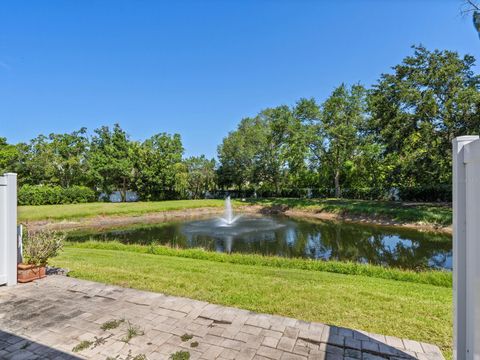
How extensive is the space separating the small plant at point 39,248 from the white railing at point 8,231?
0.27 meters

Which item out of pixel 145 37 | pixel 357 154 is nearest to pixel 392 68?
pixel 357 154

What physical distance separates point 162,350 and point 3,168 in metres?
34.3

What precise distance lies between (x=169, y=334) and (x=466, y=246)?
258 centimetres

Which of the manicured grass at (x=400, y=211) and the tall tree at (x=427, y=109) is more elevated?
the tall tree at (x=427, y=109)

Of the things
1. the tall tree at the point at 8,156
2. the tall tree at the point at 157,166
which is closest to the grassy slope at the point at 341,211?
the tall tree at the point at 157,166

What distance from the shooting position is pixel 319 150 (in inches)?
1037

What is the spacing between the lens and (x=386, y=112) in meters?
18.5

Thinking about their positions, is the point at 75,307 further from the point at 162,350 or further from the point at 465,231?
the point at 465,231

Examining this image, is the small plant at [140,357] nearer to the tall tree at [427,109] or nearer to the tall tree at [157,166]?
the tall tree at [427,109]

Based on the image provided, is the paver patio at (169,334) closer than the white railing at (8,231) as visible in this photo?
Yes

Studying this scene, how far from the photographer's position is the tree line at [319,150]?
16672 mm

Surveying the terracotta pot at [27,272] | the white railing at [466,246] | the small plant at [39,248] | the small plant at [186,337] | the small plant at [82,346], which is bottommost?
the small plant at [186,337]

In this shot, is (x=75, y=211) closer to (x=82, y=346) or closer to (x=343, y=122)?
(x=82, y=346)

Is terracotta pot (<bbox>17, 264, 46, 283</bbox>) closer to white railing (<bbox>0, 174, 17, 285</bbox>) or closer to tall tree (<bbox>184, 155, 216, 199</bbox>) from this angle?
white railing (<bbox>0, 174, 17, 285</bbox>)
